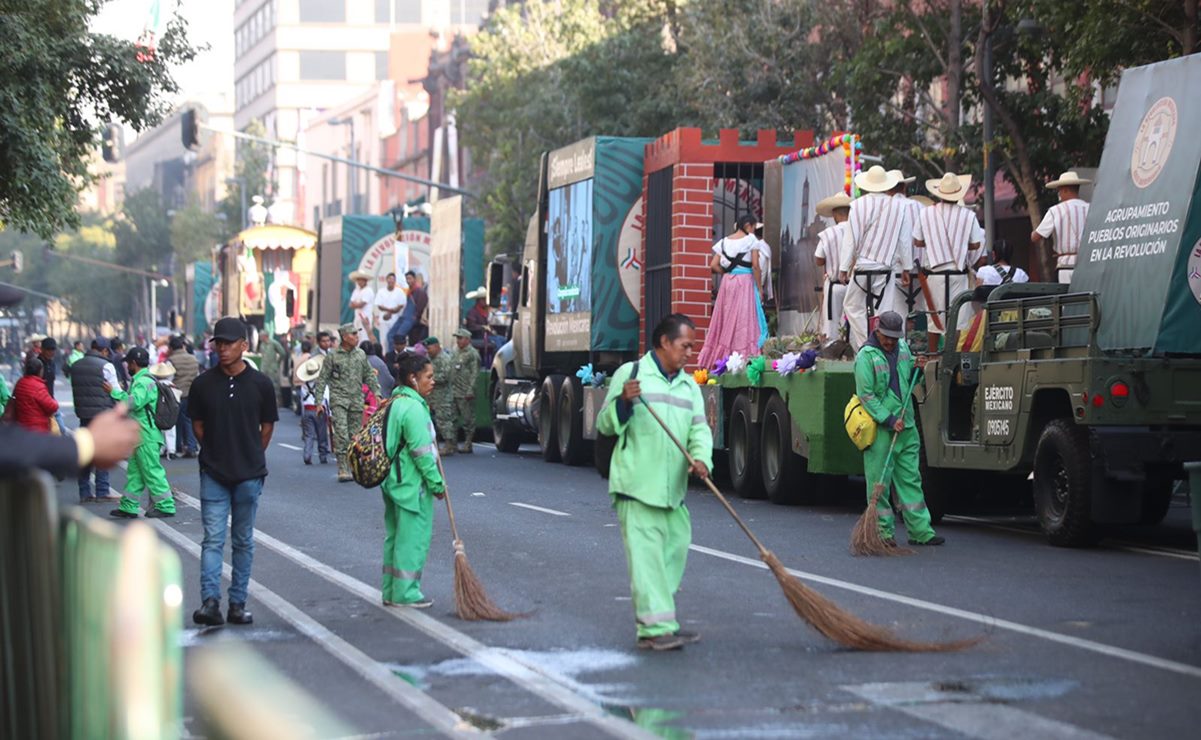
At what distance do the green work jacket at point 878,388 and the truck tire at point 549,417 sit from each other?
1204 centimetres

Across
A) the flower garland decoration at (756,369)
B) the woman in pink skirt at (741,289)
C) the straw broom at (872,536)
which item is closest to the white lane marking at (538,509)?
the flower garland decoration at (756,369)

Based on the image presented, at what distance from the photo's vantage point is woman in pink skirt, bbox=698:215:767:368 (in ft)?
70.0

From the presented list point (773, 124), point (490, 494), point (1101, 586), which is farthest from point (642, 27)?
point (1101, 586)

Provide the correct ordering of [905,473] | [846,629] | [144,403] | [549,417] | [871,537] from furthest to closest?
1. [549,417]
2. [144,403]
3. [905,473]
4. [871,537]
5. [846,629]

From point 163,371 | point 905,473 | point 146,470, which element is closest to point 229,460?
point 905,473

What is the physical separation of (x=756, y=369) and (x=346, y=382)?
6.70m

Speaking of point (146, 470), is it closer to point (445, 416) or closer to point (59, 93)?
point (59, 93)

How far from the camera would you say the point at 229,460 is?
37.6 ft

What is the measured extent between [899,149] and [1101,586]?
834 inches

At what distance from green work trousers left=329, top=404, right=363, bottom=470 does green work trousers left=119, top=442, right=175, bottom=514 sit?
16.5ft

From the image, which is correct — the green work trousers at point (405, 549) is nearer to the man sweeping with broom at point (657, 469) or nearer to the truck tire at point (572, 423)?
the man sweeping with broom at point (657, 469)

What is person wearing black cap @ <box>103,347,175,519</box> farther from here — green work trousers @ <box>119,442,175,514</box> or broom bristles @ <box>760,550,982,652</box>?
A: broom bristles @ <box>760,550,982,652</box>

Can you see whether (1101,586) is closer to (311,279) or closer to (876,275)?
(876,275)

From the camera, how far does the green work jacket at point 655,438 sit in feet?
33.6
